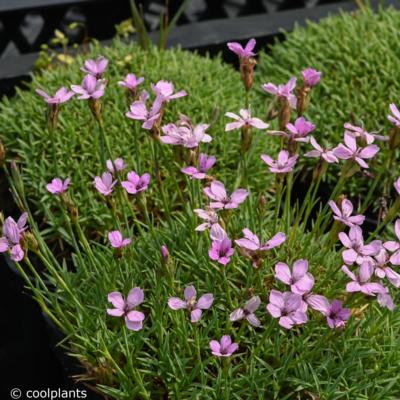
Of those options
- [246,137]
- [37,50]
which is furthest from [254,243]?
[37,50]

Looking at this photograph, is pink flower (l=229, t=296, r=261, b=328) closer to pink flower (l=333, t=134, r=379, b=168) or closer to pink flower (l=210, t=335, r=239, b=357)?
pink flower (l=210, t=335, r=239, b=357)

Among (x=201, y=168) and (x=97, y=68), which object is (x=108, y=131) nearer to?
(x=97, y=68)

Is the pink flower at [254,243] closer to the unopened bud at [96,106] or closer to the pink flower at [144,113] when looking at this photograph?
the pink flower at [144,113]

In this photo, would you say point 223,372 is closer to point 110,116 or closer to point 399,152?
point 110,116

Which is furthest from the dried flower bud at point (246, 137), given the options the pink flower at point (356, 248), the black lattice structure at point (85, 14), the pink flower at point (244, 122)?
the black lattice structure at point (85, 14)

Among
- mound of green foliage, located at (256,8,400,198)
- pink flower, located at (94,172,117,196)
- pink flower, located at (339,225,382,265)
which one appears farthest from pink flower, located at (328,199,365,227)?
mound of green foliage, located at (256,8,400,198)

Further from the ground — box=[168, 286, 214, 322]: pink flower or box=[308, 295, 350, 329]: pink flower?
box=[168, 286, 214, 322]: pink flower
